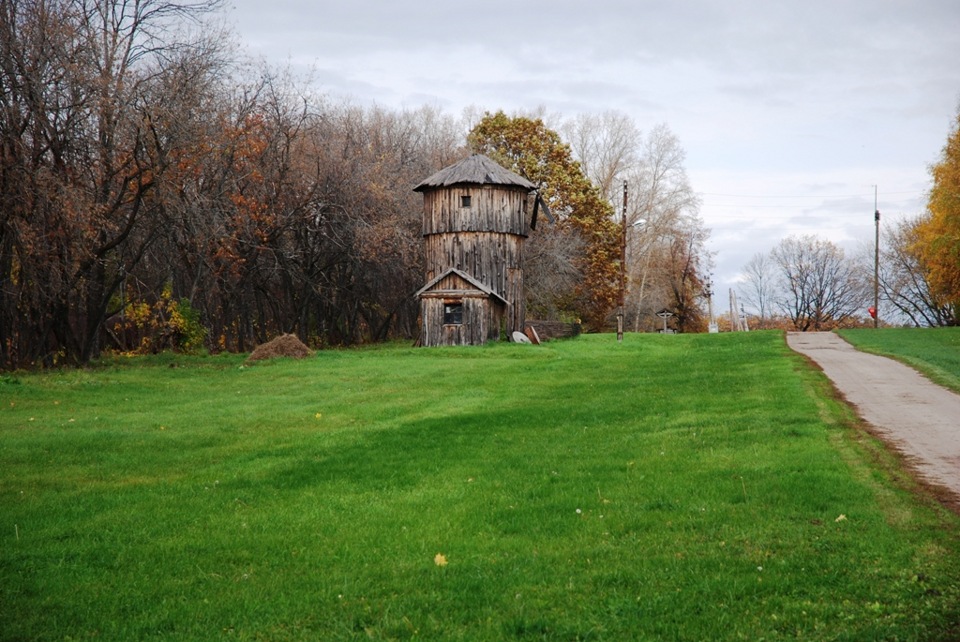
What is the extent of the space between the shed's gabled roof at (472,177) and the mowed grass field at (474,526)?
86.5ft

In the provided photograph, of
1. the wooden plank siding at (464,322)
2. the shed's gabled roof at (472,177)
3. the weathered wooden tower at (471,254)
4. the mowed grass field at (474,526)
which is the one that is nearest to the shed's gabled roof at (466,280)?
the weathered wooden tower at (471,254)

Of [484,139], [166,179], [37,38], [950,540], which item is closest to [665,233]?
[484,139]

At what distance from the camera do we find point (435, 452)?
13539 mm

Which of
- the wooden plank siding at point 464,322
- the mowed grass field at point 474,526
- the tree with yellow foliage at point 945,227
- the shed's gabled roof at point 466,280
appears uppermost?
the tree with yellow foliage at point 945,227

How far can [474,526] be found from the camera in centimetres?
915

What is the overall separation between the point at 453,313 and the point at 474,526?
33993 mm

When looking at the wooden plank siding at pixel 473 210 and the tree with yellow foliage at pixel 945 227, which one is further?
the wooden plank siding at pixel 473 210

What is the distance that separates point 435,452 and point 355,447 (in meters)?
1.46

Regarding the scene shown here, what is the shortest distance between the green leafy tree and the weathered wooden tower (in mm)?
13387

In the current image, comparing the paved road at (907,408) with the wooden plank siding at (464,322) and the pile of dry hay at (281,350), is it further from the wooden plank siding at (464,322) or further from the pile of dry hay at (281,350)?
the pile of dry hay at (281,350)

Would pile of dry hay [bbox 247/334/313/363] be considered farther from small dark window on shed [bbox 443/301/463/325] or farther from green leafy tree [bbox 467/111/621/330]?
green leafy tree [bbox 467/111/621/330]

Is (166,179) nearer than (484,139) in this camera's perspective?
Yes

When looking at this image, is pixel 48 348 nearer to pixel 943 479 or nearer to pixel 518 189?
pixel 518 189

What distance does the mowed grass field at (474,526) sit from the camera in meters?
6.62
